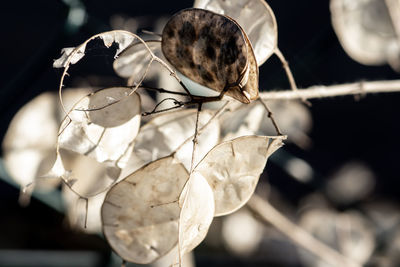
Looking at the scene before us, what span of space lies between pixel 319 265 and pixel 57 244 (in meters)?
0.72

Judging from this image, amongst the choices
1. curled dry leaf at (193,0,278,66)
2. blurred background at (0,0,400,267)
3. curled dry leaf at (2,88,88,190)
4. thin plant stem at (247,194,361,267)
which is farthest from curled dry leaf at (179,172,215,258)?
blurred background at (0,0,400,267)

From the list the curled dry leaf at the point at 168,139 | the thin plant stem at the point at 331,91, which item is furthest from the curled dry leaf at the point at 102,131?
the thin plant stem at the point at 331,91

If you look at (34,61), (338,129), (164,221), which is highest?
(164,221)

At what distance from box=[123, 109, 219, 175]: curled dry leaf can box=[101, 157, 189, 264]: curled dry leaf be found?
3 cm

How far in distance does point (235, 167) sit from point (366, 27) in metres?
0.46

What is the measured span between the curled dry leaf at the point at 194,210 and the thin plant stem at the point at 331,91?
5.9 inches

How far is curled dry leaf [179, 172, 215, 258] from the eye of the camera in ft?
0.98

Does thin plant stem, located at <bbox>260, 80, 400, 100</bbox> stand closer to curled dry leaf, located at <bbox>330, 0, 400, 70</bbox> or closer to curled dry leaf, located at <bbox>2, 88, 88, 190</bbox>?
curled dry leaf, located at <bbox>330, 0, 400, 70</bbox>

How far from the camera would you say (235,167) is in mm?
332

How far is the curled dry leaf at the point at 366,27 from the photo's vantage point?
67cm

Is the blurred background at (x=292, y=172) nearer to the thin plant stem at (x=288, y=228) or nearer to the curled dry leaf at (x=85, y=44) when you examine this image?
the thin plant stem at (x=288, y=228)

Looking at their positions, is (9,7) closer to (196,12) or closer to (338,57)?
(338,57)

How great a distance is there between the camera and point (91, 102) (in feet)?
1.13

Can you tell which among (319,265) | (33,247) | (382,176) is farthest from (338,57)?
(33,247)
